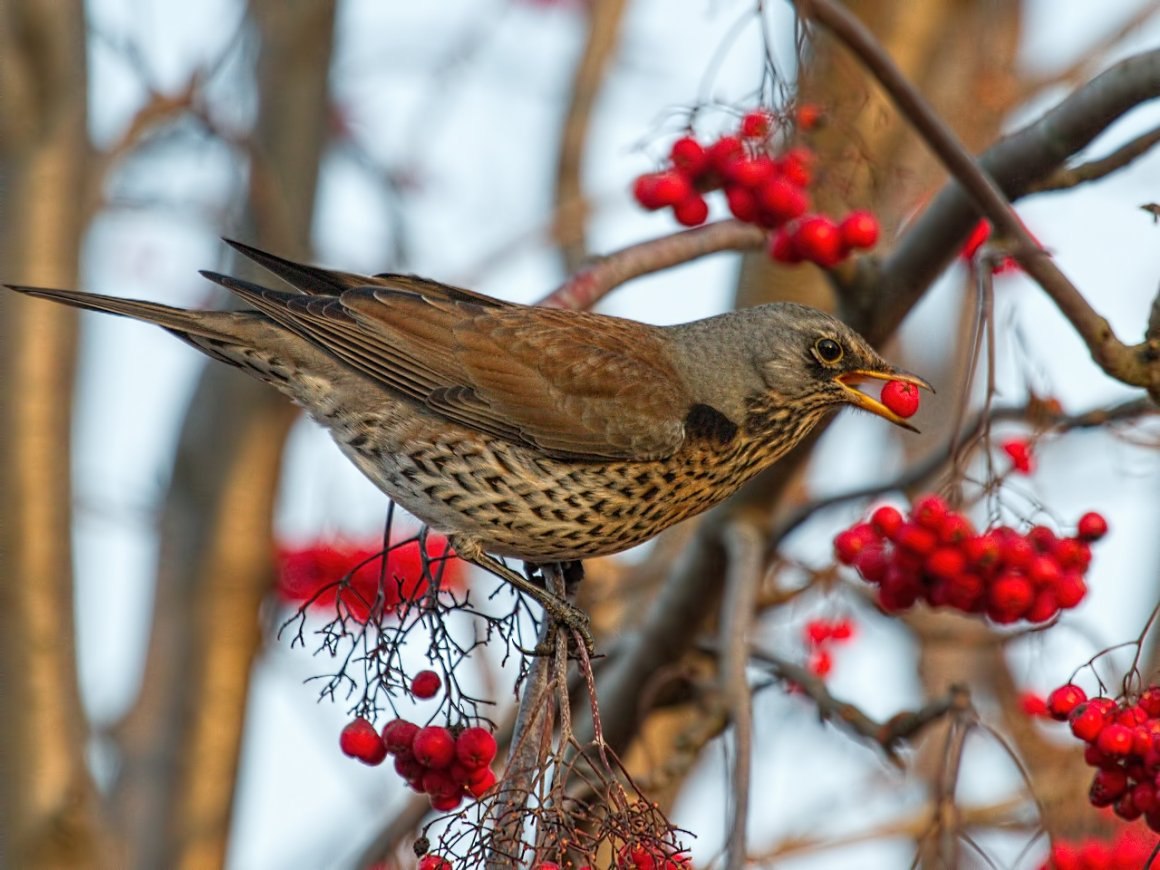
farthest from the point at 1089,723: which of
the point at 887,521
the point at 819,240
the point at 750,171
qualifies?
the point at 750,171

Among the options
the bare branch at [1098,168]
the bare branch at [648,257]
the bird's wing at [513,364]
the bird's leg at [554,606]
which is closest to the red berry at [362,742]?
the bird's leg at [554,606]

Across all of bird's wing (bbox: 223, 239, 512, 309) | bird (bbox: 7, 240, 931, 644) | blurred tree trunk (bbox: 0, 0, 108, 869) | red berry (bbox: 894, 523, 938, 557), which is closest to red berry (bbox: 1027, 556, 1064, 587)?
red berry (bbox: 894, 523, 938, 557)

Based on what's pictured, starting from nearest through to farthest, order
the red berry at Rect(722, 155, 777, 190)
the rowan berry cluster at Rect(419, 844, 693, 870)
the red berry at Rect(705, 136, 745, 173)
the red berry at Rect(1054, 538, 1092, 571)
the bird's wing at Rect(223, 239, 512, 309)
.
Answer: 1. the rowan berry cluster at Rect(419, 844, 693, 870)
2. the red berry at Rect(1054, 538, 1092, 571)
3. the red berry at Rect(722, 155, 777, 190)
4. the red berry at Rect(705, 136, 745, 173)
5. the bird's wing at Rect(223, 239, 512, 309)

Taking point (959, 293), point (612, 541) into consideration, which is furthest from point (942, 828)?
point (959, 293)

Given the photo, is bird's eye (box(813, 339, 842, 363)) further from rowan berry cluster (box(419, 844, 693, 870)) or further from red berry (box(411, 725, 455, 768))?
rowan berry cluster (box(419, 844, 693, 870))

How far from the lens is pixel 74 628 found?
411cm

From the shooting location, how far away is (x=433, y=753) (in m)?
3.13

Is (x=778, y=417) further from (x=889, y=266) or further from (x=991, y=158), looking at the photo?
(x=991, y=158)

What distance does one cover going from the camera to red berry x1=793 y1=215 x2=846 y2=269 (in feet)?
12.9

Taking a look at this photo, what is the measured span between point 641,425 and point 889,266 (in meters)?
0.82

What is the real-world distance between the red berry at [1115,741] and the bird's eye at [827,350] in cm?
134

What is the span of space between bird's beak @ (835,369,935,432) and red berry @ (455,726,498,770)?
1.32 metres

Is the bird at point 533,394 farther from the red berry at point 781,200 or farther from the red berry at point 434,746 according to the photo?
the red berry at point 434,746

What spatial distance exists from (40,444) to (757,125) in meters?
2.18
